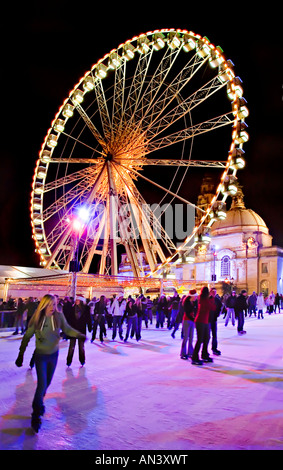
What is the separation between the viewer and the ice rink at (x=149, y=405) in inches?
171

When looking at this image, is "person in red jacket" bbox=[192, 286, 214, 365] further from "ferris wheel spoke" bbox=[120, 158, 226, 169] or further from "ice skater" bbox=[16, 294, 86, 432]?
"ferris wheel spoke" bbox=[120, 158, 226, 169]

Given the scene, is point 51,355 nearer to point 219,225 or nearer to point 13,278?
point 13,278

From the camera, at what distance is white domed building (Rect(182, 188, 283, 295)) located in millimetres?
65562

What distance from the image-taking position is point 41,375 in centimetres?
490

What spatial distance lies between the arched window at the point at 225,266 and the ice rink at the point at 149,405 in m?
62.6

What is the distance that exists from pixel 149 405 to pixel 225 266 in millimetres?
68500

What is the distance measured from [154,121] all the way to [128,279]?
9417mm

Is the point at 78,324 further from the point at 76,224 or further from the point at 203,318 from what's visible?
the point at 76,224

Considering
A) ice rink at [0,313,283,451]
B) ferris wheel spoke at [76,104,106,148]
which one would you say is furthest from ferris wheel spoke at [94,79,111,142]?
ice rink at [0,313,283,451]

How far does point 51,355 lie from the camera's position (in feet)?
16.6

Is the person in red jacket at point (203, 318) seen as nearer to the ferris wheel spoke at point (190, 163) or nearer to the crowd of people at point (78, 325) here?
the crowd of people at point (78, 325)

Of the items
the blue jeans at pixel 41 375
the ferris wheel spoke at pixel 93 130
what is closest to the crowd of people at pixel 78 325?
the blue jeans at pixel 41 375

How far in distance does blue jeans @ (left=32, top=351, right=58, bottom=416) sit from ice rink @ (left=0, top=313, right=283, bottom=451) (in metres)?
0.27
